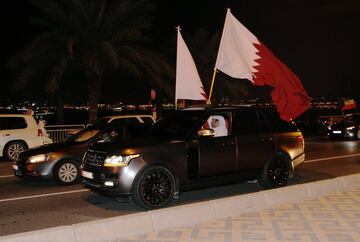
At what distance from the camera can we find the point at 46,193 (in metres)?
9.61

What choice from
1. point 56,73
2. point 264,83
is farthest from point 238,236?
point 56,73

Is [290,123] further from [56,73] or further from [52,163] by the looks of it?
[56,73]

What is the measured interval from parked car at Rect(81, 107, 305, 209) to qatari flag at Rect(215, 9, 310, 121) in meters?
0.39

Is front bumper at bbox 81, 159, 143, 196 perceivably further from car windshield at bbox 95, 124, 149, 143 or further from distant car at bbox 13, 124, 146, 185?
car windshield at bbox 95, 124, 149, 143

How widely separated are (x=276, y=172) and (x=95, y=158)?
370cm

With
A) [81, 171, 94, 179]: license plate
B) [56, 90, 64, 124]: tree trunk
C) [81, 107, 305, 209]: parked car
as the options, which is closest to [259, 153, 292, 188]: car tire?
[81, 107, 305, 209]: parked car

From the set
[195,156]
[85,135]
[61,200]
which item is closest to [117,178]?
[195,156]

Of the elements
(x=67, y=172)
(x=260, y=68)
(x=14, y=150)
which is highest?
(x=260, y=68)

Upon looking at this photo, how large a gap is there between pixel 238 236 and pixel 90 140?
5729mm

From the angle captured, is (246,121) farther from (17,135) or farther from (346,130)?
(346,130)

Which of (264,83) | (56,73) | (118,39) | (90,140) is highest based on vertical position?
(118,39)

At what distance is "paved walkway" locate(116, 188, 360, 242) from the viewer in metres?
5.84

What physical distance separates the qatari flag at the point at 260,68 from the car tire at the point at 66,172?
3979mm

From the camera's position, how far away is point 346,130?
22938 millimetres
